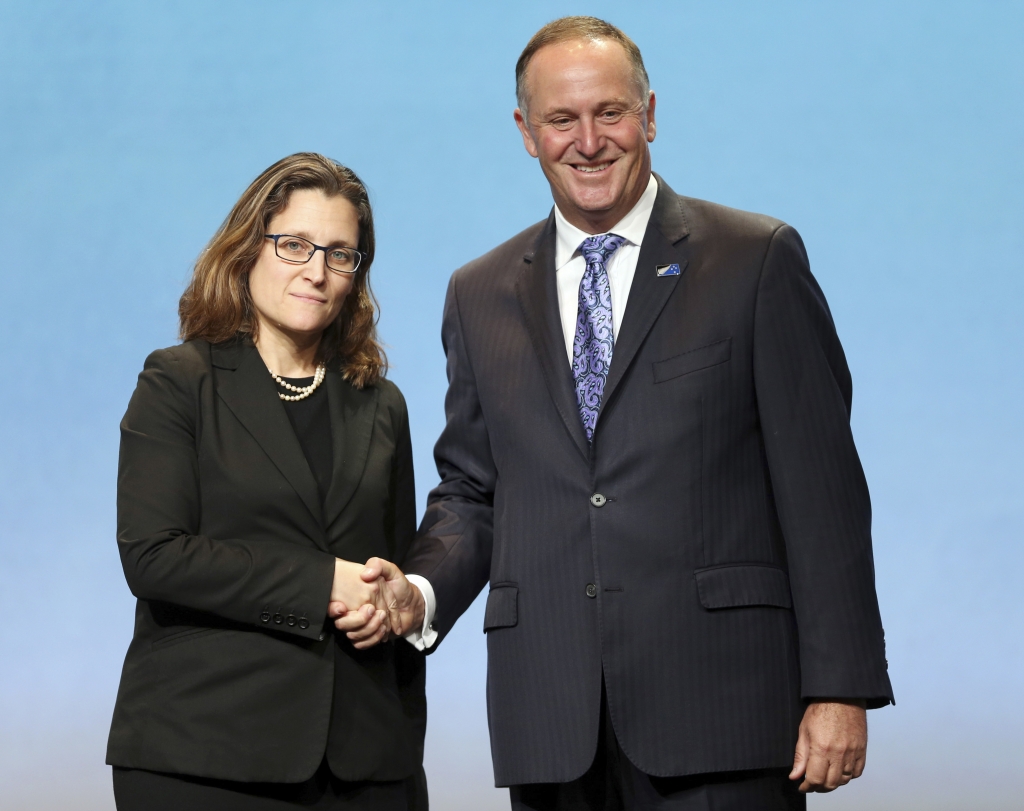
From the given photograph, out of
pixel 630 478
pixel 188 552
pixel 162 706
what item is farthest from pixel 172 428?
pixel 630 478

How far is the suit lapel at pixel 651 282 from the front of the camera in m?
2.09

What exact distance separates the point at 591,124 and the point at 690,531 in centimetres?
75

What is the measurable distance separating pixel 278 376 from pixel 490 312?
420mm

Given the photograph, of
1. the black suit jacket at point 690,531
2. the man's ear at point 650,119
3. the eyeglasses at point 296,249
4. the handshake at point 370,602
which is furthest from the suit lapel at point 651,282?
the eyeglasses at point 296,249

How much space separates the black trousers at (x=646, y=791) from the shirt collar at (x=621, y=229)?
83cm

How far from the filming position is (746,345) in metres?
2.07

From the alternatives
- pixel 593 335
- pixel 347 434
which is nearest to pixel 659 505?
pixel 593 335

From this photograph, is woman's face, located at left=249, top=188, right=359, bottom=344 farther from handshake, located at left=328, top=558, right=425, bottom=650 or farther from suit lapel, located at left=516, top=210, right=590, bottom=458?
handshake, located at left=328, top=558, right=425, bottom=650

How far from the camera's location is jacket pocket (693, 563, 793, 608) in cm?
200

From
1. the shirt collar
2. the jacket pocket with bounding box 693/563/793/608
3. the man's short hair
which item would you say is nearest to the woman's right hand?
the jacket pocket with bounding box 693/563/793/608

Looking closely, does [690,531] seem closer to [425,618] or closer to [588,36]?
[425,618]

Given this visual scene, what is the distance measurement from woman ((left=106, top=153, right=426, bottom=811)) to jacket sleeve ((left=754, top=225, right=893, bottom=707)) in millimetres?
723

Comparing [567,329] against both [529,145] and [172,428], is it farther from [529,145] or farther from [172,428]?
[172,428]

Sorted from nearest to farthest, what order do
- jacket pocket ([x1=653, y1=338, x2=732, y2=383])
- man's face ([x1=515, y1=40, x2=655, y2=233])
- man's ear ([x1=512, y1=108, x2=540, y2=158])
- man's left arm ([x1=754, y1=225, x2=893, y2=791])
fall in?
man's left arm ([x1=754, y1=225, x2=893, y2=791]) → jacket pocket ([x1=653, y1=338, x2=732, y2=383]) → man's face ([x1=515, y1=40, x2=655, y2=233]) → man's ear ([x1=512, y1=108, x2=540, y2=158])
